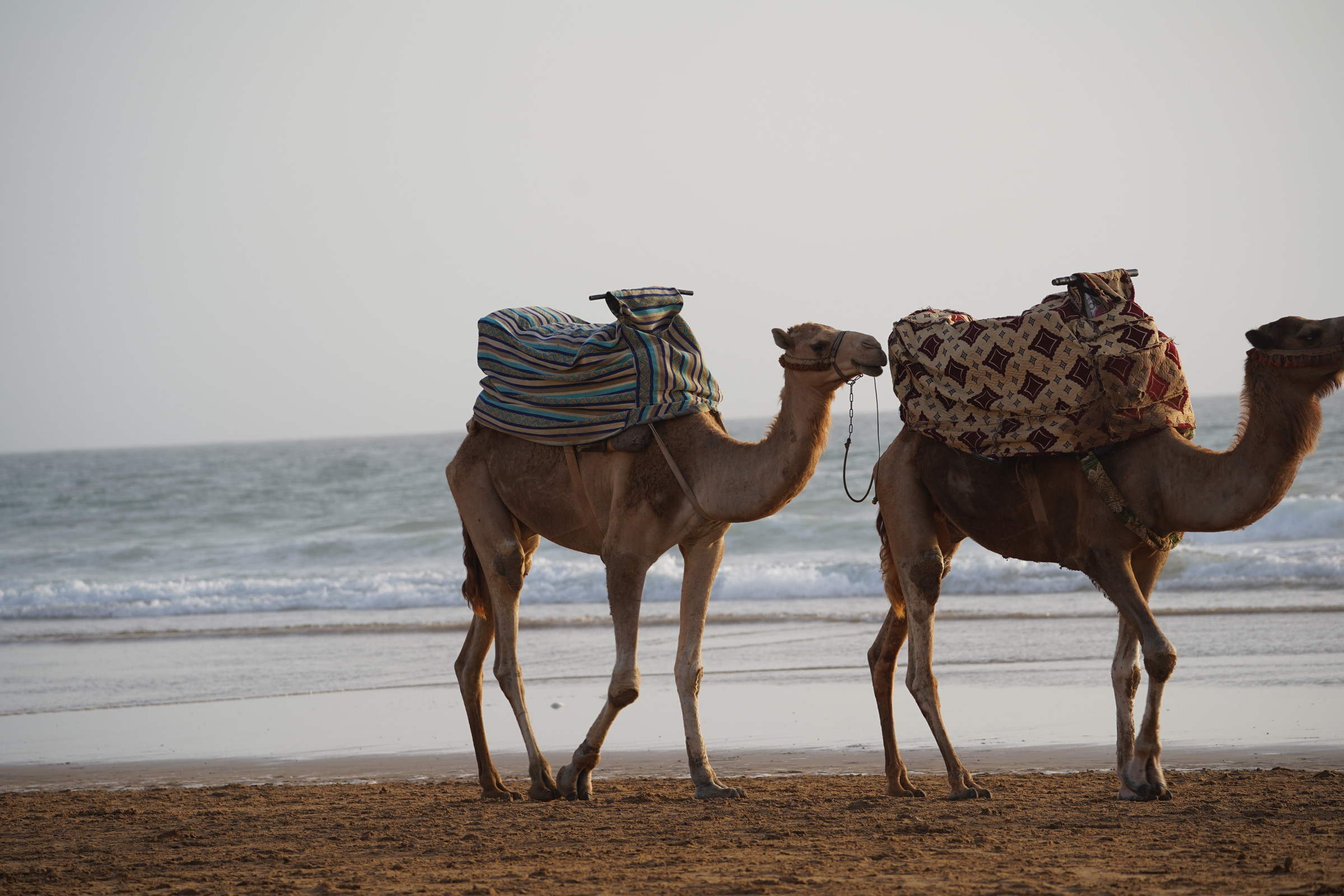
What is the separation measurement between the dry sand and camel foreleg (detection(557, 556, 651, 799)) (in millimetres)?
211

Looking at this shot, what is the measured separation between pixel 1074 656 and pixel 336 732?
623cm

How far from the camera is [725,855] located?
5.16 meters

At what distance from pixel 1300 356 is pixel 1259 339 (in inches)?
6.8

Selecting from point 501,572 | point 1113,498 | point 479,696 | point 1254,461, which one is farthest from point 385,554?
point 1254,461

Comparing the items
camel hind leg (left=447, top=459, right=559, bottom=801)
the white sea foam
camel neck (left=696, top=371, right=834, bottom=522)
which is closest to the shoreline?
camel hind leg (left=447, top=459, right=559, bottom=801)

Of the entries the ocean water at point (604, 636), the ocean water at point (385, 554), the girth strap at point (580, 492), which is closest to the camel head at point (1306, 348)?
the ocean water at point (604, 636)

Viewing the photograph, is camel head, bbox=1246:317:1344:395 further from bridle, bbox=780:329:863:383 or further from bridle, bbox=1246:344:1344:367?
bridle, bbox=780:329:863:383

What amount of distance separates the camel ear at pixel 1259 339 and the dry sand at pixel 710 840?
78.3 inches

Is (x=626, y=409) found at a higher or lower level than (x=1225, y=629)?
higher

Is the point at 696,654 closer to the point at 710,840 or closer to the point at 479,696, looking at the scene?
the point at 710,840

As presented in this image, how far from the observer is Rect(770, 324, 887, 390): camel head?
611cm

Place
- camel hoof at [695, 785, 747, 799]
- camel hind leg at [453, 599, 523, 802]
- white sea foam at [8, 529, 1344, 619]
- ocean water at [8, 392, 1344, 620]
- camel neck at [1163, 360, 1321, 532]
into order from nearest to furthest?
camel neck at [1163, 360, 1321, 532] < camel hoof at [695, 785, 747, 799] < camel hind leg at [453, 599, 523, 802] < white sea foam at [8, 529, 1344, 619] < ocean water at [8, 392, 1344, 620]

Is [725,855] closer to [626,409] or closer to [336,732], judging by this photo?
[626,409]

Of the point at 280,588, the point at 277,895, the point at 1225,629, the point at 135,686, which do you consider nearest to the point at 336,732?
the point at 135,686
